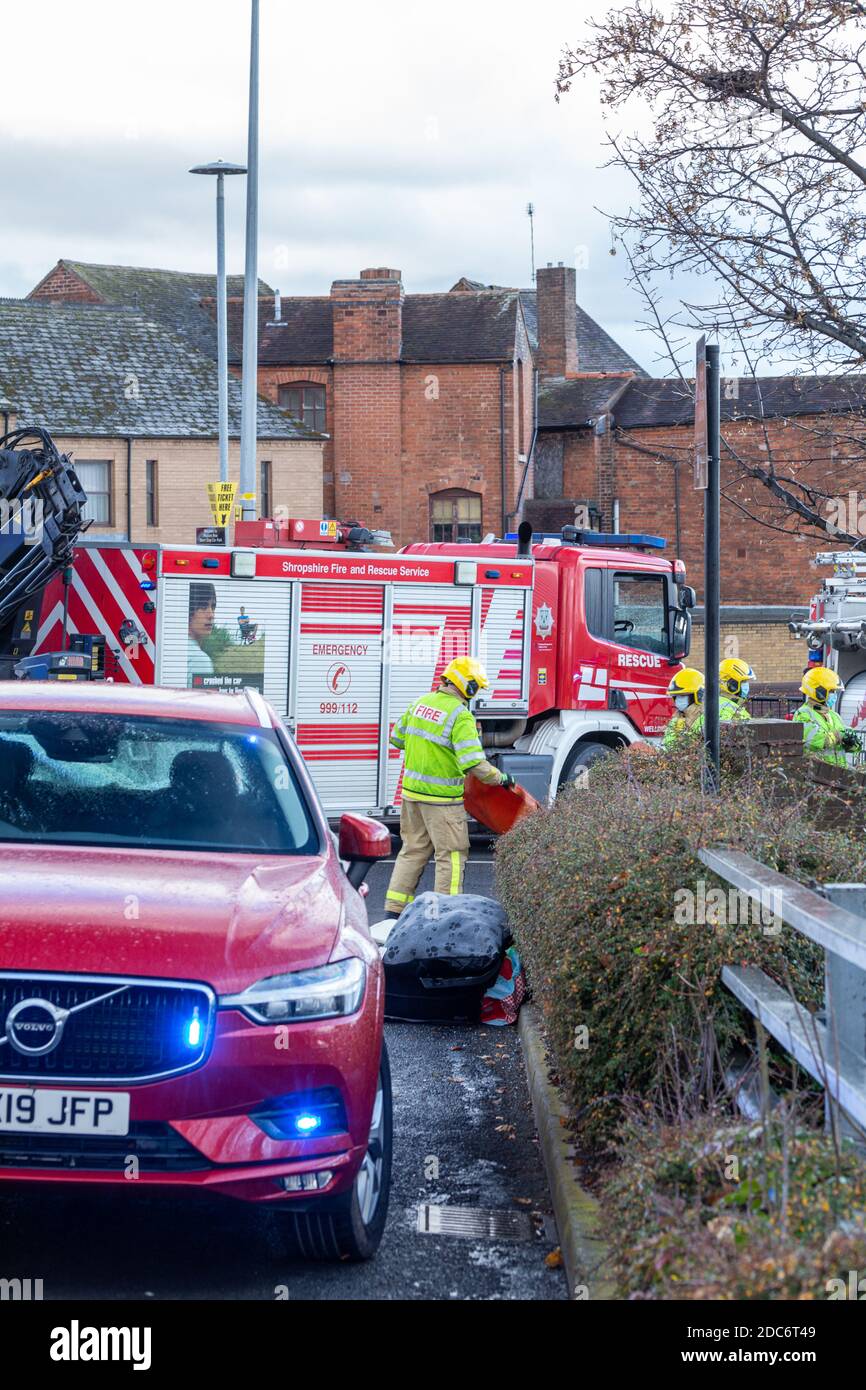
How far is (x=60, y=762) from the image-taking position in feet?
18.3

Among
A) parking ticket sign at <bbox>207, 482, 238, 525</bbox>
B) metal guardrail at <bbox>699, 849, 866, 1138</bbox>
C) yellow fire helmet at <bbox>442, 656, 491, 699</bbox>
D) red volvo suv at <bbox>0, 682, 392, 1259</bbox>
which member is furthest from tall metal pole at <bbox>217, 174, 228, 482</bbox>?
metal guardrail at <bbox>699, 849, 866, 1138</bbox>

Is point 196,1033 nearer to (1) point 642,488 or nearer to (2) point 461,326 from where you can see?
(2) point 461,326

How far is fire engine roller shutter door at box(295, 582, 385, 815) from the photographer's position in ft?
47.8

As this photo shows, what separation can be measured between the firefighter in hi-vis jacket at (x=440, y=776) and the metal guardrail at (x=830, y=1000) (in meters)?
5.89

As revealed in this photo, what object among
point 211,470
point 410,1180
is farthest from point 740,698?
point 211,470

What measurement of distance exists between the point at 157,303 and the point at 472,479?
10.9 m

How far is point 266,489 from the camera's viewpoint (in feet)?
121

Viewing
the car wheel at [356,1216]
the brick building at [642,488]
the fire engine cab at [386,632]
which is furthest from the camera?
the brick building at [642,488]

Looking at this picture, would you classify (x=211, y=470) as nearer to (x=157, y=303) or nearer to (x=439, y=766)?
(x=157, y=303)

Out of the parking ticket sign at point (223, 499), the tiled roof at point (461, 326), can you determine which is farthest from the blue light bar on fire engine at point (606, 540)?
the tiled roof at point (461, 326)

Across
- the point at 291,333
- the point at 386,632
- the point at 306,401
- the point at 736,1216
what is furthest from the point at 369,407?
the point at 736,1216

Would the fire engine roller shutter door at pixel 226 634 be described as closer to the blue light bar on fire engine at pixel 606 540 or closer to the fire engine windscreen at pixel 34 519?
the fire engine windscreen at pixel 34 519

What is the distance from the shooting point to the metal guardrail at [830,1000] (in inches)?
134
